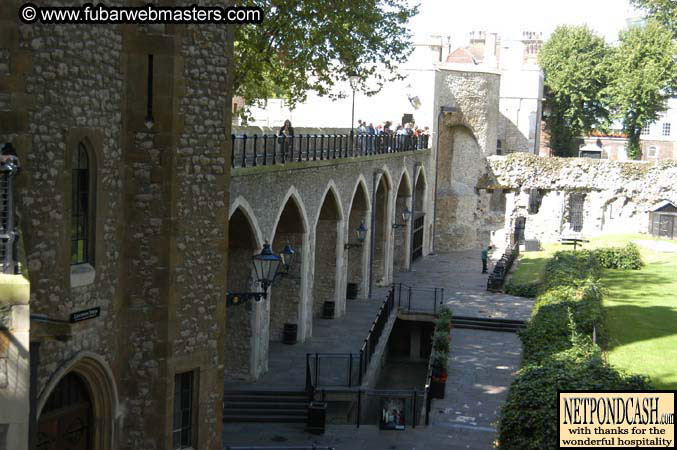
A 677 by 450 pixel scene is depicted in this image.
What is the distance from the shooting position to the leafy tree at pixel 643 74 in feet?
194

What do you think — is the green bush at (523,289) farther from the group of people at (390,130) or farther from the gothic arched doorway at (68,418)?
the gothic arched doorway at (68,418)

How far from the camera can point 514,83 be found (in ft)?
190

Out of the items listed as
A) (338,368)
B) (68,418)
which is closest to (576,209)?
(338,368)

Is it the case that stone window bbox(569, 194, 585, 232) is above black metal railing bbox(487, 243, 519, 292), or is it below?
above

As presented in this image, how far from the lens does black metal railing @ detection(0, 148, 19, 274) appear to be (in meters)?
9.28

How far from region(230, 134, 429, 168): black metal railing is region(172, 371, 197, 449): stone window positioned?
5587 mm

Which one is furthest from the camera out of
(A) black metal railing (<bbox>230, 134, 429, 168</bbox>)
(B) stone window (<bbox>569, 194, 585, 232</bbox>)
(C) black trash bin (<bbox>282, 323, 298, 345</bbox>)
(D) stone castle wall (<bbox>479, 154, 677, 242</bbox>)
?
(B) stone window (<bbox>569, 194, 585, 232</bbox>)

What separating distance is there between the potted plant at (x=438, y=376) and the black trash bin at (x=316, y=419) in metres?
3.81

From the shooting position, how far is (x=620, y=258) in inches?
1574

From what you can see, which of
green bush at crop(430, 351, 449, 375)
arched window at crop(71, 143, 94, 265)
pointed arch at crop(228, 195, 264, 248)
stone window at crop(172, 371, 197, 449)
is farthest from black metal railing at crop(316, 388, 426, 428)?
arched window at crop(71, 143, 94, 265)

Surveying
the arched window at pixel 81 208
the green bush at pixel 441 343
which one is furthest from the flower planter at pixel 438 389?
the arched window at pixel 81 208

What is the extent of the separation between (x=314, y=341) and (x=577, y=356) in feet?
29.8

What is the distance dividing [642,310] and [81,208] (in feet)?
70.0

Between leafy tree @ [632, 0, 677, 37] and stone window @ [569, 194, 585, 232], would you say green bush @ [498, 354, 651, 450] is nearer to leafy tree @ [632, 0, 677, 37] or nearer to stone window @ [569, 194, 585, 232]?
leafy tree @ [632, 0, 677, 37]
